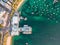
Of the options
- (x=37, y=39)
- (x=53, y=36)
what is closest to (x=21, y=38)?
(x=37, y=39)

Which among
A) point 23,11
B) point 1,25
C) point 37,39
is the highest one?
point 23,11

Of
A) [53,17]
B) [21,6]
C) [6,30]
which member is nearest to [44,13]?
[53,17]

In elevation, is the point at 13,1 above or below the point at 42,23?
above

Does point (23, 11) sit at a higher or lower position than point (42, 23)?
higher

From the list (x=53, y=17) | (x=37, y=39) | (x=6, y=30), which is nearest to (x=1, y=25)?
(x=6, y=30)

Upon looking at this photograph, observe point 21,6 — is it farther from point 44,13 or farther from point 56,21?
point 56,21

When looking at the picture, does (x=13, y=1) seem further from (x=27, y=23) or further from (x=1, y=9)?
(x=27, y=23)
